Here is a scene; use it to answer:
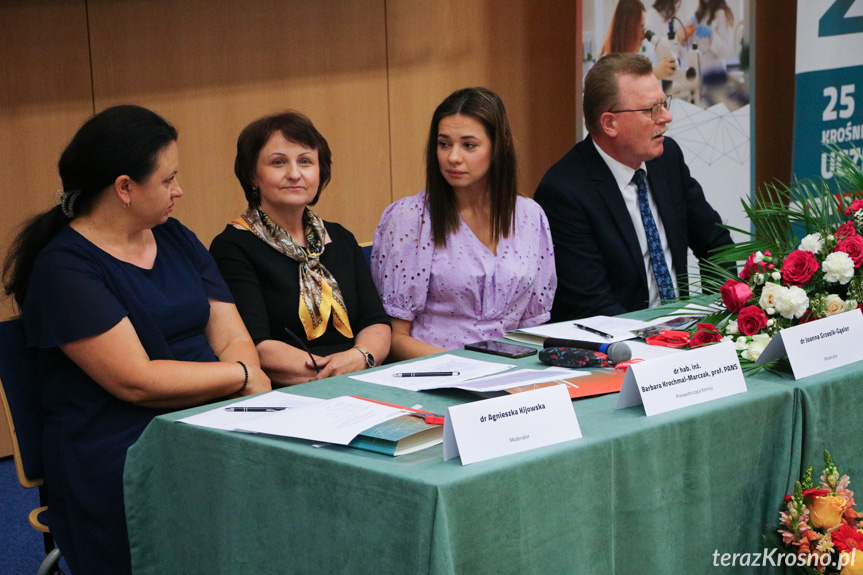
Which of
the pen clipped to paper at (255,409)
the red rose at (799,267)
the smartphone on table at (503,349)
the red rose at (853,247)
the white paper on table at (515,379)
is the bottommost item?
the smartphone on table at (503,349)

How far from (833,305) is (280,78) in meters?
2.94

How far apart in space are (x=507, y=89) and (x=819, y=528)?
12.4ft

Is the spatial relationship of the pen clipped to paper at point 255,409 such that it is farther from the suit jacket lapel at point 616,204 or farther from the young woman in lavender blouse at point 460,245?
the suit jacket lapel at point 616,204

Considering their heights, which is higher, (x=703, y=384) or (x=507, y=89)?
(x=507, y=89)

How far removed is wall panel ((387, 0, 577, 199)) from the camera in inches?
191

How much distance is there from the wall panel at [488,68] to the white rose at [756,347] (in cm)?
305

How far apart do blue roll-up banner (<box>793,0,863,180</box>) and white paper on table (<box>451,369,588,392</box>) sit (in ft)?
11.1

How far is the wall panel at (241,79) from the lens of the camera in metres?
3.96

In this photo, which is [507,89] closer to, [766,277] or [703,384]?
[766,277]

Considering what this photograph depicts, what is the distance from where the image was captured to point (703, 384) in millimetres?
1781

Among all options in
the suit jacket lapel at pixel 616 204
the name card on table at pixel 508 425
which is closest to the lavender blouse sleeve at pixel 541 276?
the suit jacket lapel at pixel 616 204

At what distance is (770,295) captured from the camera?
2.09 metres

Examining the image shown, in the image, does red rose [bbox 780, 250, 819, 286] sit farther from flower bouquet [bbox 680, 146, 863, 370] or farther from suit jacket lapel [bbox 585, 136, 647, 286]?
suit jacket lapel [bbox 585, 136, 647, 286]

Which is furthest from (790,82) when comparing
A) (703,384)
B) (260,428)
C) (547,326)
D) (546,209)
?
(260,428)
